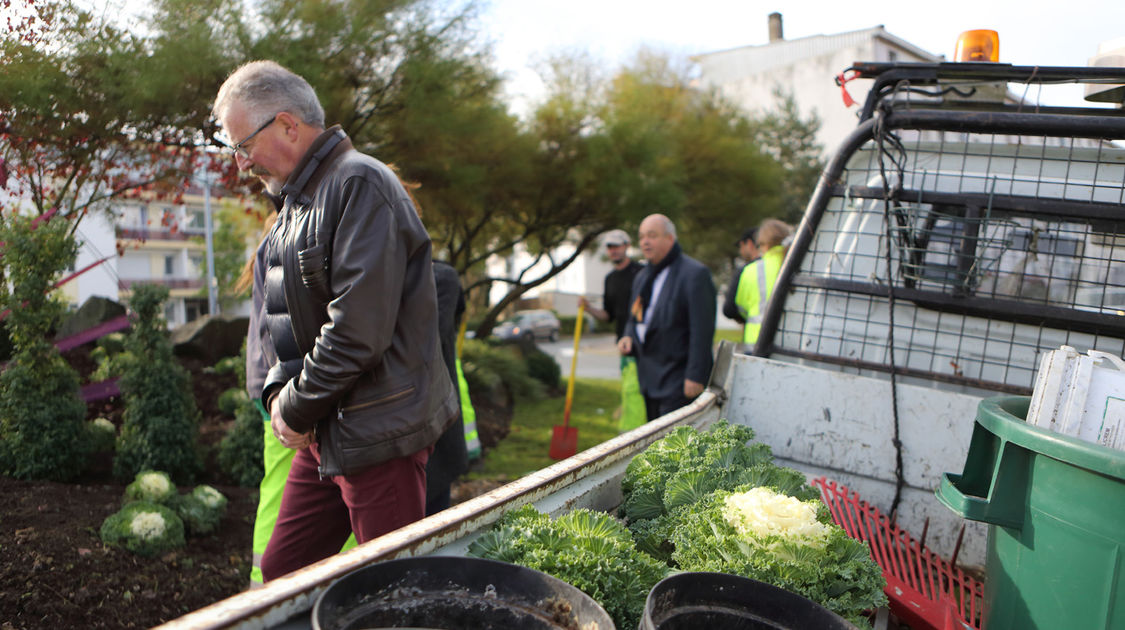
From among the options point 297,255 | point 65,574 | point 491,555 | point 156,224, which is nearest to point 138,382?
point 156,224

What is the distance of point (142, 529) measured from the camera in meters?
3.47

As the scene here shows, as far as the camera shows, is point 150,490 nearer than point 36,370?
No

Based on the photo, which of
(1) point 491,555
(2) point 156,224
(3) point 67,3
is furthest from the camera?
(2) point 156,224

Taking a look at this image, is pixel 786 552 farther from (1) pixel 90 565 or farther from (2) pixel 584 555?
(1) pixel 90 565

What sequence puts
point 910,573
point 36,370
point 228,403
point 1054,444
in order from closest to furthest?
point 1054,444
point 910,573
point 36,370
point 228,403

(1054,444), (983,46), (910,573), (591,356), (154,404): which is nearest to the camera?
(1054,444)

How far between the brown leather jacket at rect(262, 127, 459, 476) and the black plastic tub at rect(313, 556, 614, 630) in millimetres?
838

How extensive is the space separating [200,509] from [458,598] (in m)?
3.25

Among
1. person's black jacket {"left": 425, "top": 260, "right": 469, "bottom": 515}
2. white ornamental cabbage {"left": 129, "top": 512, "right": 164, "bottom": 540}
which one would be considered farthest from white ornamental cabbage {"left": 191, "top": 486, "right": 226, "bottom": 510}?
person's black jacket {"left": 425, "top": 260, "right": 469, "bottom": 515}

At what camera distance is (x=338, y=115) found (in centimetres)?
657

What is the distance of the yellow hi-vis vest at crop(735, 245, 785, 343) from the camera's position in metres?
5.76

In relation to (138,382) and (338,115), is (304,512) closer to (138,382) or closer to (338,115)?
(138,382)

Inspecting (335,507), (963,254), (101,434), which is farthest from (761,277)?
(101,434)

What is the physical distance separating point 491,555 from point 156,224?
335cm
